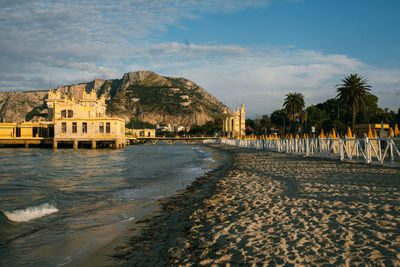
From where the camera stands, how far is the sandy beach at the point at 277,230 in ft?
16.0

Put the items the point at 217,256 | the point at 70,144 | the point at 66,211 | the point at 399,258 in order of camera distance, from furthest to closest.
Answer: the point at 70,144 → the point at 66,211 → the point at 217,256 → the point at 399,258

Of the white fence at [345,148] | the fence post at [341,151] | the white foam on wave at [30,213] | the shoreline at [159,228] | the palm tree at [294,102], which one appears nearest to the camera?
the shoreline at [159,228]

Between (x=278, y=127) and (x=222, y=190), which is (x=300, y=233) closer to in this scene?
(x=222, y=190)

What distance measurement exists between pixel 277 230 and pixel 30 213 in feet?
27.3

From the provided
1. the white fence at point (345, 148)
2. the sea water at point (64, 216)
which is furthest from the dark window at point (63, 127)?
the sea water at point (64, 216)

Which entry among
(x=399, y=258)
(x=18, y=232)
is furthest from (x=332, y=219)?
(x=18, y=232)

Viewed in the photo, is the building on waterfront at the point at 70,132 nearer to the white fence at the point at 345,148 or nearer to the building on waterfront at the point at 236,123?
the white fence at the point at 345,148

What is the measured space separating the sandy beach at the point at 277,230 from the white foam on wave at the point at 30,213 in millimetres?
3941

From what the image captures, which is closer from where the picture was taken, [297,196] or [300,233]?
[300,233]

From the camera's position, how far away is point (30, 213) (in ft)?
32.5

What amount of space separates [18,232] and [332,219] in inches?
321

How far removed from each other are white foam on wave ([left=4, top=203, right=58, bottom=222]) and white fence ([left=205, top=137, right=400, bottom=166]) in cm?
1686

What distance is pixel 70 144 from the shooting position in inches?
3120

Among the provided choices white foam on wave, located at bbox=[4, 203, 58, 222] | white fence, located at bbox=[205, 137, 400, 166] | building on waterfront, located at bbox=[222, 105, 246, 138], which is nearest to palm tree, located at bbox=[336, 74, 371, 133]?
white fence, located at bbox=[205, 137, 400, 166]
